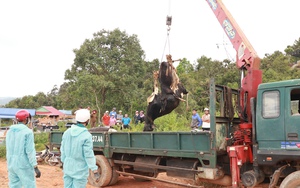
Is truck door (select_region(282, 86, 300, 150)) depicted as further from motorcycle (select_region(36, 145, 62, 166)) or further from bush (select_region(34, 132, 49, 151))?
bush (select_region(34, 132, 49, 151))

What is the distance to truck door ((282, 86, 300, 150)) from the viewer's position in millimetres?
5223

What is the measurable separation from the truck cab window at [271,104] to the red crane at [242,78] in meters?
0.56

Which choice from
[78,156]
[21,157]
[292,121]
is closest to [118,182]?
[21,157]

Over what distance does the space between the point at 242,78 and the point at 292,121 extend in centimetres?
210

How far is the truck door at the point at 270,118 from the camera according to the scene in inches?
213

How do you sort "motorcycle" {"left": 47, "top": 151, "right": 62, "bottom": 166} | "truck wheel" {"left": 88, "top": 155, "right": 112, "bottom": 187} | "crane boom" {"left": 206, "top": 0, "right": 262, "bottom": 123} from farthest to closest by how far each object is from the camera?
"motorcycle" {"left": 47, "top": 151, "right": 62, "bottom": 166}
"truck wheel" {"left": 88, "top": 155, "right": 112, "bottom": 187}
"crane boom" {"left": 206, "top": 0, "right": 262, "bottom": 123}

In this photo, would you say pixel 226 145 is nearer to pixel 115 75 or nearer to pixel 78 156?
pixel 78 156

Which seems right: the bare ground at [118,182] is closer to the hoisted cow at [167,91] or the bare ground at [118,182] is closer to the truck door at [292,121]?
the hoisted cow at [167,91]

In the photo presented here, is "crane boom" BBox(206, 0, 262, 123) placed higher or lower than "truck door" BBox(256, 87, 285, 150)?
higher

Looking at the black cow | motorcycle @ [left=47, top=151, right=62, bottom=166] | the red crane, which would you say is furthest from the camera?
motorcycle @ [left=47, top=151, right=62, bottom=166]

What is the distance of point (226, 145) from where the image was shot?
6223 mm

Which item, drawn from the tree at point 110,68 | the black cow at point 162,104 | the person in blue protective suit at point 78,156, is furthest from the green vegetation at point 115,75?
the person in blue protective suit at point 78,156

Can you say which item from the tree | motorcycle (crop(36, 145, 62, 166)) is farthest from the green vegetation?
motorcycle (crop(36, 145, 62, 166))

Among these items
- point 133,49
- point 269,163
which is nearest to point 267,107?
point 269,163
